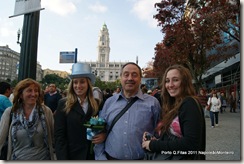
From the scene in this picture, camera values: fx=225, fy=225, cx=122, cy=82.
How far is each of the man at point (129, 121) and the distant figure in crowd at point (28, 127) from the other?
2.50 feet

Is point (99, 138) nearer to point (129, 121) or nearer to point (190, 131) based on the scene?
point (129, 121)

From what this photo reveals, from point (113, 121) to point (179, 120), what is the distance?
0.74 meters

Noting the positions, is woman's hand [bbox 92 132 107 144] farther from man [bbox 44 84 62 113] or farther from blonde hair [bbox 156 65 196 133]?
man [bbox 44 84 62 113]

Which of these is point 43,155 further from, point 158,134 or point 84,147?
point 158,134

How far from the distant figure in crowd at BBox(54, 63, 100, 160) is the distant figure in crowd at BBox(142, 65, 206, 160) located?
84 cm

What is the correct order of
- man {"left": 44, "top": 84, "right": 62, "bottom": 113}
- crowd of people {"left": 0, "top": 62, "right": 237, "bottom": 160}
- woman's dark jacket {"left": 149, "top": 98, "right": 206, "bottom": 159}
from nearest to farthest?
woman's dark jacket {"left": 149, "top": 98, "right": 206, "bottom": 159}
crowd of people {"left": 0, "top": 62, "right": 237, "bottom": 160}
man {"left": 44, "top": 84, "right": 62, "bottom": 113}

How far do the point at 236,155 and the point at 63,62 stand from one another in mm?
9409

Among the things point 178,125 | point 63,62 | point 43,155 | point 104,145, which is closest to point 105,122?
point 104,145

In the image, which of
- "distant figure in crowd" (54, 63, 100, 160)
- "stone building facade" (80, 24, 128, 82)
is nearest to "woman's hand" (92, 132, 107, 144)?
"distant figure in crowd" (54, 63, 100, 160)

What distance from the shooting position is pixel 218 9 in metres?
7.38

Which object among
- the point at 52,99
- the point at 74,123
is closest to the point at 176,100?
the point at 74,123

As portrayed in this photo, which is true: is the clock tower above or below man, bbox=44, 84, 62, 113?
above

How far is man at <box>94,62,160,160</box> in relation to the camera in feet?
7.46

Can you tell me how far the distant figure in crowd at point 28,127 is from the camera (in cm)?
271
